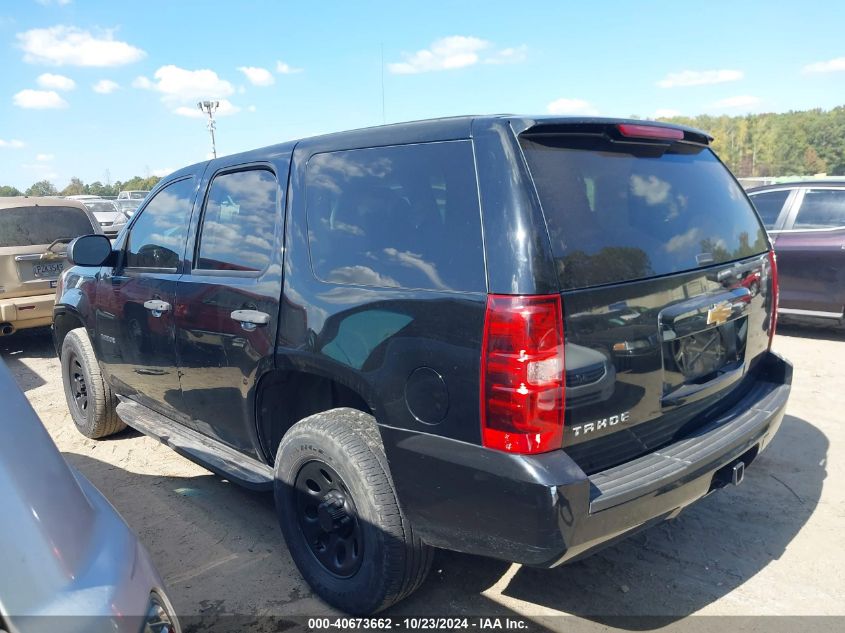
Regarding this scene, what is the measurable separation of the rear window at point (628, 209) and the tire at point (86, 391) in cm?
370

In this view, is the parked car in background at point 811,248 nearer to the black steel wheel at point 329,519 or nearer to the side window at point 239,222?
the side window at point 239,222

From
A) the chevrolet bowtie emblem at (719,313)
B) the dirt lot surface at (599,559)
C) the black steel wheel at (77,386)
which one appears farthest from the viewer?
the black steel wheel at (77,386)

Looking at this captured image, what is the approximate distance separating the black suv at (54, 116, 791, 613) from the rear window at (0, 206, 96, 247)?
5.15m

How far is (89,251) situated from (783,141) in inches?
2968

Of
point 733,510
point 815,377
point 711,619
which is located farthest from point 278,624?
point 815,377

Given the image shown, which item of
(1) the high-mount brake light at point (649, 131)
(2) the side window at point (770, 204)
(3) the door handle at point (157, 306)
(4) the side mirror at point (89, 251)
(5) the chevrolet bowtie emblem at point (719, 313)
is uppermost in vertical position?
(1) the high-mount brake light at point (649, 131)

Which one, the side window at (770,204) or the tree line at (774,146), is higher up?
the tree line at (774,146)

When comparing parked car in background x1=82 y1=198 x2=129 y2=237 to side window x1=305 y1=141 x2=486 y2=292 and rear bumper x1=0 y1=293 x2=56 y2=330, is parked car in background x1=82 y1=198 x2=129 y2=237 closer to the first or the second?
→ rear bumper x1=0 y1=293 x2=56 y2=330

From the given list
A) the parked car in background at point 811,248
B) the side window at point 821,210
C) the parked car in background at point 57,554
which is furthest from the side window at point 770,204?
the parked car in background at point 57,554

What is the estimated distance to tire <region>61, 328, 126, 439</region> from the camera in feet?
15.0

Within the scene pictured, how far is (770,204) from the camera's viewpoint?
25.1 ft

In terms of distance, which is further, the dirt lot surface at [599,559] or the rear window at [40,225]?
the rear window at [40,225]

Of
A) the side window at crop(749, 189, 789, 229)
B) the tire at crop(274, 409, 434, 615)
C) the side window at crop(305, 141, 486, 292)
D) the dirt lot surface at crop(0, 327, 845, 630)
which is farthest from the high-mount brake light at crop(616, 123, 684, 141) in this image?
the side window at crop(749, 189, 789, 229)

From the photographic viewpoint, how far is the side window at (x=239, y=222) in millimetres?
3023
